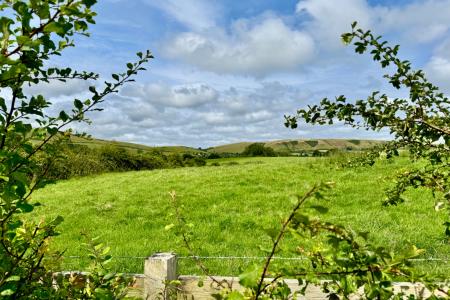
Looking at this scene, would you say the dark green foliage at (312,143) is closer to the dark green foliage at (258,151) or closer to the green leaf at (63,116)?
the dark green foliage at (258,151)

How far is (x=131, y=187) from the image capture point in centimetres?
1716

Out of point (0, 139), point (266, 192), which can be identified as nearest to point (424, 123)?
point (0, 139)

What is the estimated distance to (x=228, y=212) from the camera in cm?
1181

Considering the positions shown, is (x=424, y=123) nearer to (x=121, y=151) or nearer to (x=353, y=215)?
(x=353, y=215)

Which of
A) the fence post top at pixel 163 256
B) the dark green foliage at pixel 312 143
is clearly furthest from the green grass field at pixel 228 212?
the dark green foliage at pixel 312 143

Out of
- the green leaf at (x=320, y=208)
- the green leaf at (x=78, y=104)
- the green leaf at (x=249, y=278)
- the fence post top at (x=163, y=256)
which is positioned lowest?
the fence post top at (x=163, y=256)

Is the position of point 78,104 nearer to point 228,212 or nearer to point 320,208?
point 320,208

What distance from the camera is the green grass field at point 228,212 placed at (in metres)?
8.52

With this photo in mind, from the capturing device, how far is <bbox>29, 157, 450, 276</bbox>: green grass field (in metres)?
8.52

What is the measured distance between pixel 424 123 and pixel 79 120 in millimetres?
2276

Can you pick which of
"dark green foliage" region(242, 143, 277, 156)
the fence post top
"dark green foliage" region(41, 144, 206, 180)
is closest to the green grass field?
the fence post top

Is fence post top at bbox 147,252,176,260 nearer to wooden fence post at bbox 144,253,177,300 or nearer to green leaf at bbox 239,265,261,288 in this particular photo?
wooden fence post at bbox 144,253,177,300

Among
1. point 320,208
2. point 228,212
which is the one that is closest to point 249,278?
point 320,208

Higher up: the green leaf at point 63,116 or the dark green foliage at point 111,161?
the green leaf at point 63,116
